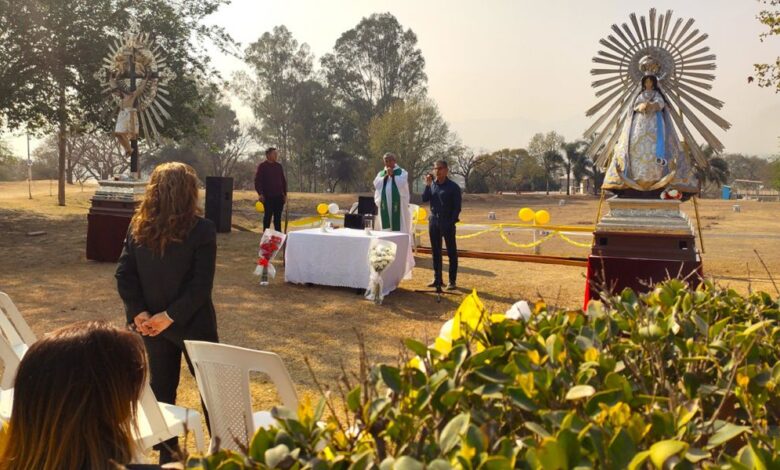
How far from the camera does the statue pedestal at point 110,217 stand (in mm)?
9508

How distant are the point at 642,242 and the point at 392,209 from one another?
4.56 metres

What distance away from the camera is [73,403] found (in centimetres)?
155

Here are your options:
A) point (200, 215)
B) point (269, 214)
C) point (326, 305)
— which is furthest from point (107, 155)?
point (200, 215)

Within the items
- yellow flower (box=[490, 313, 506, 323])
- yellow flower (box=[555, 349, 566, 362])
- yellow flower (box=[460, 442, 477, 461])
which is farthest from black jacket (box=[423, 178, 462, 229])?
yellow flower (box=[460, 442, 477, 461])

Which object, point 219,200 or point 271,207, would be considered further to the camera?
point 219,200

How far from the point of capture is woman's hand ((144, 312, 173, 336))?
307 cm

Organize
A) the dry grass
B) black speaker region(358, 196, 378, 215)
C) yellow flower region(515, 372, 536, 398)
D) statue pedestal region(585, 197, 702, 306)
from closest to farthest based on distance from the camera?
1. yellow flower region(515, 372, 536, 398)
2. the dry grass
3. statue pedestal region(585, 197, 702, 306)
4. black speaker region(358, 196, 378, 215)

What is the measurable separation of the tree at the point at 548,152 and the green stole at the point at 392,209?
45.7 m

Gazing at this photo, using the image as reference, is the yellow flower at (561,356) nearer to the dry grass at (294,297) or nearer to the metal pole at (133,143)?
the dry grass at (294,297)

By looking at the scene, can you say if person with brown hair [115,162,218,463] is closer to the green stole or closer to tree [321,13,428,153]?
the green stole

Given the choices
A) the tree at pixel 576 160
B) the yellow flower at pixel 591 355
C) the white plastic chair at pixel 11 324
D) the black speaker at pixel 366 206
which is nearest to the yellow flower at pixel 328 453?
the yellow flower at pixel 591 355

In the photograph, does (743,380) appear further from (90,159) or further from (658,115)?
(90,159)

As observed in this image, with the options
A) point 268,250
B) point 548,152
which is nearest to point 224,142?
point 548,152

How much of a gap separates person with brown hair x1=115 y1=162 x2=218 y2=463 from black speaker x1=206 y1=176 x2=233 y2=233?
1097cm
